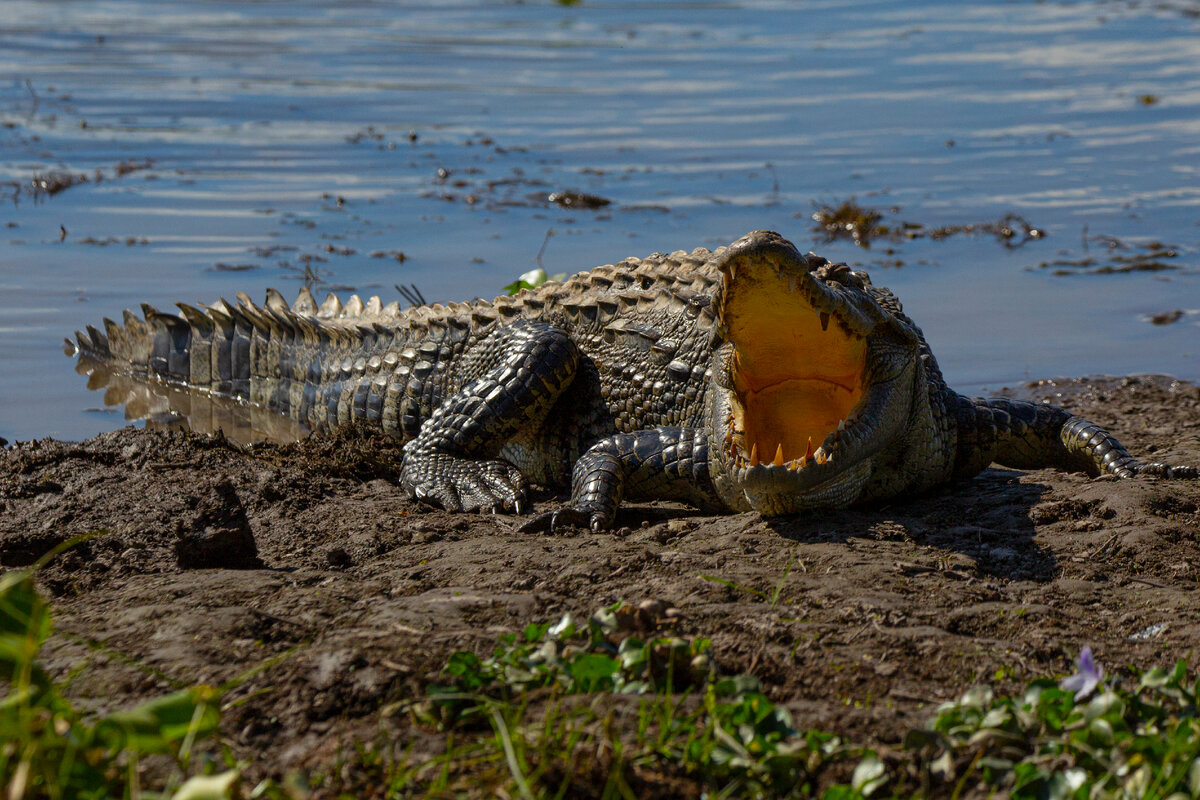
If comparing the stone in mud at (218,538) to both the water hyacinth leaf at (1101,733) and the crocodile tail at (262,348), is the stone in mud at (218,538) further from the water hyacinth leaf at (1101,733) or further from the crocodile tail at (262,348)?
the crocodile tail at (262,348)

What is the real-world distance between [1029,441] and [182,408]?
484 centimetres

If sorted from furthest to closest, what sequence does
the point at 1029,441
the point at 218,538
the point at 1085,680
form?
the point at 1029,441
the point at 218,538
the point at 1085,680

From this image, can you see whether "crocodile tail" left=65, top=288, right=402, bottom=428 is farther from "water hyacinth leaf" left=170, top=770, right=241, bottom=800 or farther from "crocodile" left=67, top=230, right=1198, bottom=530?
"water hyacinth leaf" left=170, top=770, right=241, bottom=800

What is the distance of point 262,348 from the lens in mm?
7207

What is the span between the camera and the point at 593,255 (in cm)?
904

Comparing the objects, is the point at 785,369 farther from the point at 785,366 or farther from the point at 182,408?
the point at 182,408

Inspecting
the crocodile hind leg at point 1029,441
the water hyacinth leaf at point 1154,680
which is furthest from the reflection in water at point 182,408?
the water hyacinth leaf at point 1154,680

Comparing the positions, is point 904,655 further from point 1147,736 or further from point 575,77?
point 575,77

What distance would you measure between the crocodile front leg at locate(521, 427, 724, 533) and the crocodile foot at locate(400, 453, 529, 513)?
0.39 m

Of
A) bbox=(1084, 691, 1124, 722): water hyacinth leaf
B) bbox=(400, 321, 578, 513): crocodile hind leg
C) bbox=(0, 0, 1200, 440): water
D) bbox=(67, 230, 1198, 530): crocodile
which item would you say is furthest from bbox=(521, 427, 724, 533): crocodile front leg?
bbox=(0, 0, 1200, 440): water

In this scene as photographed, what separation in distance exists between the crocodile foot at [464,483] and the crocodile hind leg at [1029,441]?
1871mm

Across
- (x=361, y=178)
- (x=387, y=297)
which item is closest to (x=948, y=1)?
(x=361, y=178)

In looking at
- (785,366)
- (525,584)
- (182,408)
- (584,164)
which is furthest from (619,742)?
(584,164)

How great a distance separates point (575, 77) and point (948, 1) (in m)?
→ 12.8
